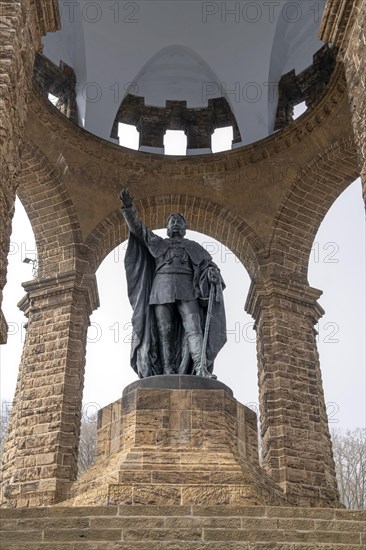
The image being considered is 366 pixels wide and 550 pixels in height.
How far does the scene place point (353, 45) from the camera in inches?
309

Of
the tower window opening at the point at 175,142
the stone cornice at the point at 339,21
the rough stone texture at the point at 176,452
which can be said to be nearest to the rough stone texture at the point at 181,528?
the rough stone texture at the point at 176,452

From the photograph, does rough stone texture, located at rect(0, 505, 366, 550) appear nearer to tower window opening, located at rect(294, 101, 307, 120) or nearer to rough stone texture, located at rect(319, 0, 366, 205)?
rough stone texture, located at rect(319, 0, 366, 205)

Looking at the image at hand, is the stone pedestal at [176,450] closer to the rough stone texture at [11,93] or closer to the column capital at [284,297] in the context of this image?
the rough stone texture at [11,93]

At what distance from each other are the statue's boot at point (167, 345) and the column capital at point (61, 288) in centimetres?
510

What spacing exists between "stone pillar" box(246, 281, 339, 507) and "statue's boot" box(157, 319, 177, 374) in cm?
432

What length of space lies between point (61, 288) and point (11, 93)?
→ 595 centimetres

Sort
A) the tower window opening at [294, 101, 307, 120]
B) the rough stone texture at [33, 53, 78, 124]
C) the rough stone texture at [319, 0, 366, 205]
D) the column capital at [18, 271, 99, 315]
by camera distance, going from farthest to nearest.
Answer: the tower window opening at [294, 101, 307, 120] → the rough stone texture at [33, 53, 78, 124] → the column capital at [18, 271, 99, 315] → the rough stone texture at [319, 0, 366, 205]

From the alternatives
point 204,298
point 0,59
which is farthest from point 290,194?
point 0,59

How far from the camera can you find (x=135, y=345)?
793 centimetres

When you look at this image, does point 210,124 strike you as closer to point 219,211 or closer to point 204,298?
point 219,211

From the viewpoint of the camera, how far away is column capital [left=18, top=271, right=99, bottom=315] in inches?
504

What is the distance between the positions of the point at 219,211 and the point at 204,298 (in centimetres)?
669

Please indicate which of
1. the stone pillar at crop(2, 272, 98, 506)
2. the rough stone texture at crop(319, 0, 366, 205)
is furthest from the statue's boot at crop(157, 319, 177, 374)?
the stone pillar at crop(2, 272, 98, 506)

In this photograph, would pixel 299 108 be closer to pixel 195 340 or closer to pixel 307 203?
pixel 307 203
